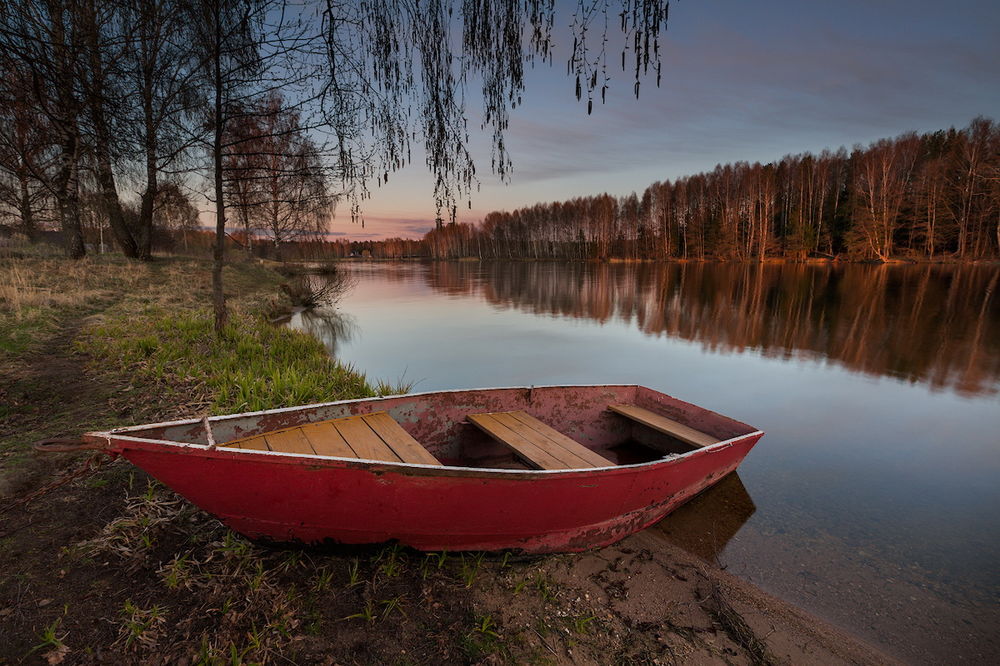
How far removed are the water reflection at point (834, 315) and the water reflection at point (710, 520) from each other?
25.8 feet

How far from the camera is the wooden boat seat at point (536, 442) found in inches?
142

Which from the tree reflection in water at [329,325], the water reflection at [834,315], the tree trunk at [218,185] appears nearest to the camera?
the tree trunk at [218,185]

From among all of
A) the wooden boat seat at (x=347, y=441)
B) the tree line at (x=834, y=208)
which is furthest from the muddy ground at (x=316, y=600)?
the tree line at (x=834, y=208)

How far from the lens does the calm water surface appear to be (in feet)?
11.8

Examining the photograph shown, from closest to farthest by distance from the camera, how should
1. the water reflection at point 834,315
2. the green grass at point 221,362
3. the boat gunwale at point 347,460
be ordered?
the boat gunwale at point 347,460, the green grass at point 221,362, the water reflection at point 834,315

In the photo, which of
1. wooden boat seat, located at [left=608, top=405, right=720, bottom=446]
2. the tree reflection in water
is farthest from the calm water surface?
wooden boat seat, located at [left=608, top=405, right=720, bottom=446]

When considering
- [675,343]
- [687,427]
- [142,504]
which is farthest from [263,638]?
[675,343]

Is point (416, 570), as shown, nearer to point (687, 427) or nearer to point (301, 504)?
point (301, 504)

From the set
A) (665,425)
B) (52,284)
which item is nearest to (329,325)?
(52,284)

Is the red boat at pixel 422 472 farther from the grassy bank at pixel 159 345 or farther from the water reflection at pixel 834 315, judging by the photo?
the water reflection at pixel 834 315

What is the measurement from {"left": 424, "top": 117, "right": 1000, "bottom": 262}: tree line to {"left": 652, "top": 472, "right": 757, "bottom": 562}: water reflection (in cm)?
2318

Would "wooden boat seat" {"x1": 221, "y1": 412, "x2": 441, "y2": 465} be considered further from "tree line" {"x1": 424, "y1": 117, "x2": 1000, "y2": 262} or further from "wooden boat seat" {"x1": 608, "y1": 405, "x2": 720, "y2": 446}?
"tree line" {"x1": 424, "y1": 117, "x2": 1000, "y2": 262}

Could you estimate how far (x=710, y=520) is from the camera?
441 cm

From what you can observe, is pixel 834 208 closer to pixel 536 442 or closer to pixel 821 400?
pixel 821 400
